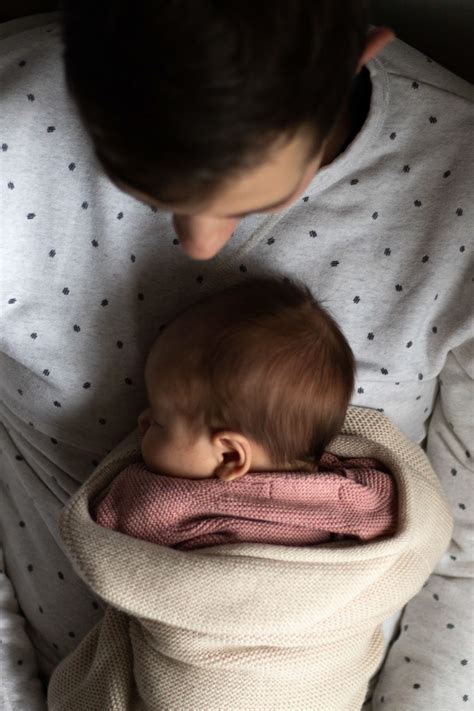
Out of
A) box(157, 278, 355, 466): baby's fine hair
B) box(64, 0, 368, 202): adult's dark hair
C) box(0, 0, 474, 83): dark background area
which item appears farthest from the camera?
box(0, 0, 474, 83): dark background area

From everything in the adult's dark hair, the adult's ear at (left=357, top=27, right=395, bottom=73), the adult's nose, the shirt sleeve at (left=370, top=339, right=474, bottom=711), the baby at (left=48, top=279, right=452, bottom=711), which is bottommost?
the shirt sleeve at (left=370, top=339, right=474, bottom=711)

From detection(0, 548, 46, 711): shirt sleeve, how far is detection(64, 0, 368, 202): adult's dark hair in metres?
0.87

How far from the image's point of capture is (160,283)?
1.02m

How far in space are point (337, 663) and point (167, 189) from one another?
2.17 ft

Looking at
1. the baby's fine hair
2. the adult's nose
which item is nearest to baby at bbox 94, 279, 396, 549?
the baby's fine hair

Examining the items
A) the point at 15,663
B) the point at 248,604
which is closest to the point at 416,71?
the point at 248,604

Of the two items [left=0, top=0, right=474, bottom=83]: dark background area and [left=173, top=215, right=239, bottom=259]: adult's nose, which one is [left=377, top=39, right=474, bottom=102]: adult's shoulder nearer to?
[left=0, top=0, right=474, bottom=83]: dark background area

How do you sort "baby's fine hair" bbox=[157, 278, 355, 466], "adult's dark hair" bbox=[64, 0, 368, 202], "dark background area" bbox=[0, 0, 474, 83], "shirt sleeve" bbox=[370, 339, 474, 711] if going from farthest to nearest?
1. "shirt sleeve" bbox=[370, 339, 474, 711]
2. "dark background area" bbox=[0, 0, 474, 83]
3. "baby's fine hair" bbox=[157, 278, 355, 466]
4. "adult's dark hair" bbox=[64, 0, 368, 202]

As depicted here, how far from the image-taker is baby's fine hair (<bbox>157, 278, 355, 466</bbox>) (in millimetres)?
933

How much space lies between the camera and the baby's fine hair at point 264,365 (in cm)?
93

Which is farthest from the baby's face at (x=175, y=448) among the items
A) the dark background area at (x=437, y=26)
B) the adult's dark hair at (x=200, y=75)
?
the dark background area at (x=437, y=26)

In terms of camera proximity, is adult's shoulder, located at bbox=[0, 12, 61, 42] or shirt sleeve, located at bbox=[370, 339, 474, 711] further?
shirt sleeve, located at bbox=[370, 339, 474, 711]

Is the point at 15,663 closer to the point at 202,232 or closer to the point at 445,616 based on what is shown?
the point at 445,616

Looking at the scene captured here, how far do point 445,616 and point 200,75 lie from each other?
0.90 meters
